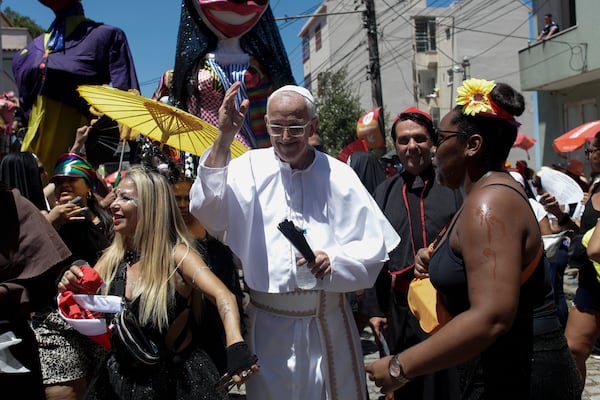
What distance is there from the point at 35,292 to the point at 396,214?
2254 millimetres

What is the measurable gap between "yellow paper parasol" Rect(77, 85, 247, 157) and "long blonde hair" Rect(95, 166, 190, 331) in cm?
64

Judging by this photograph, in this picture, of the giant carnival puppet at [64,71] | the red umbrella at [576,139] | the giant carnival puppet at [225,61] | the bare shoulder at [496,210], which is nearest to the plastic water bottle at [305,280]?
the bare shoulder at [496,210]

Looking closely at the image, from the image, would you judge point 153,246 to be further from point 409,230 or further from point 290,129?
point 409,230

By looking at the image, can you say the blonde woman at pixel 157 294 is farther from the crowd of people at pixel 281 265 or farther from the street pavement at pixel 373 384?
the street pavement at pixel 373 384

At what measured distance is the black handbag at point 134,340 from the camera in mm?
2770

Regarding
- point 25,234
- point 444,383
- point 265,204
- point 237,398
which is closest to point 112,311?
point 25,234

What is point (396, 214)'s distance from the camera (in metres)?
4.05

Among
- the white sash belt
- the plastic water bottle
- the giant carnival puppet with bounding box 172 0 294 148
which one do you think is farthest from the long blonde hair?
the giant carnival puppet with bounding box 172 0 294 148

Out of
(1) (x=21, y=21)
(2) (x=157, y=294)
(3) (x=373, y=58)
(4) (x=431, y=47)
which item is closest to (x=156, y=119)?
(2) (x=157, y=294)

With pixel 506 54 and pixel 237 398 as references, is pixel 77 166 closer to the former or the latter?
pixel 237 398

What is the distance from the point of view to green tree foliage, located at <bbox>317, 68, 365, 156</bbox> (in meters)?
28.2

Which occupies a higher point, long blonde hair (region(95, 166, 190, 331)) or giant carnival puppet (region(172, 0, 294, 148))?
giant carnival puppet (region(172, 0, 294, 148))

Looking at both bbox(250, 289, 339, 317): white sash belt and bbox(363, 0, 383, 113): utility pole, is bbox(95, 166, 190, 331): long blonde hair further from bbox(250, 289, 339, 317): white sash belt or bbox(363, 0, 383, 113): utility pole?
bbox(363, 0, 383, 113): utility pole

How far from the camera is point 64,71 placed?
506 centimetres
